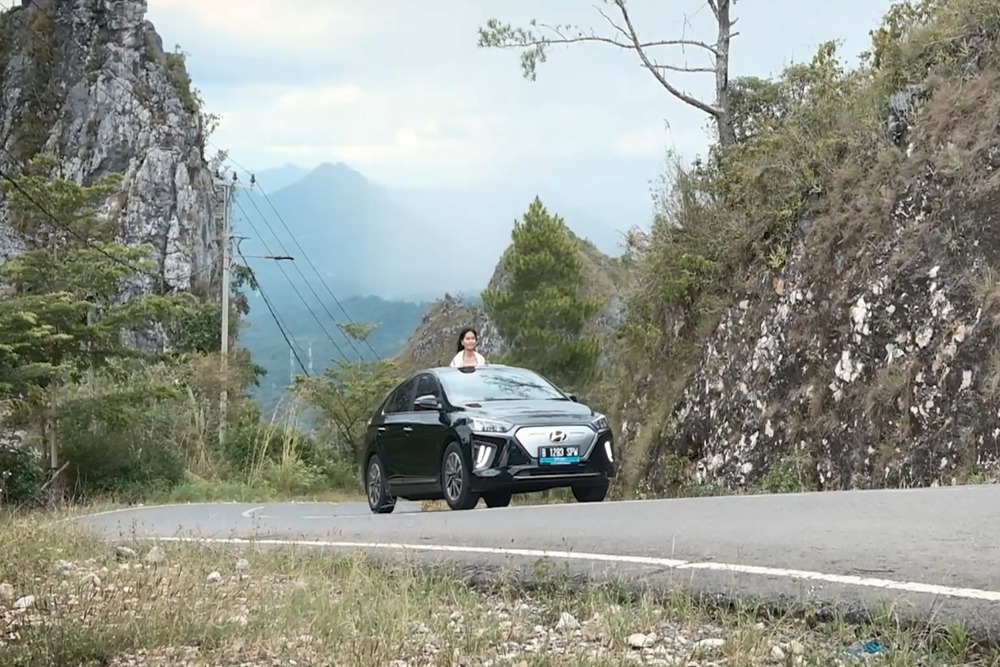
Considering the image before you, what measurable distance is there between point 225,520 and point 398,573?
879 centimetres

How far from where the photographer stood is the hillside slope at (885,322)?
12.0 metres

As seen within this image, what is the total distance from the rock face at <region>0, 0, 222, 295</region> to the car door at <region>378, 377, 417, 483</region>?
173ft

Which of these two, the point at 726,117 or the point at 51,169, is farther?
the point at 726,117

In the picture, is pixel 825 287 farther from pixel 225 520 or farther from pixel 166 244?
pixel 166 244

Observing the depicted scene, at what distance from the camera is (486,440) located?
35.8 ft

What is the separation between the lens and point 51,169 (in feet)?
74.9

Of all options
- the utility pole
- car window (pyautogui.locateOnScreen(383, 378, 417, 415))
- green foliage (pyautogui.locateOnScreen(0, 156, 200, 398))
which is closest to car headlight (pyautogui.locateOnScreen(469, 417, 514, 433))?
car window (pyautogui.locateOnScreen(383, 378, 417, 415))

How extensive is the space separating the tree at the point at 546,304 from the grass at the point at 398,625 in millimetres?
48961

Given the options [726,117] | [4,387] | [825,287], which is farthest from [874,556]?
[726,117]

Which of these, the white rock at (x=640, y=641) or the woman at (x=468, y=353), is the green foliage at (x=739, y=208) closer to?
the woman at (x=468, y=353)

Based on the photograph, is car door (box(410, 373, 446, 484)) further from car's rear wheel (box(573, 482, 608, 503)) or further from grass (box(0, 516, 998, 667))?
grass (box(0, 516, 998, 667))

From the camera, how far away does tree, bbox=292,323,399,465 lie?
1668 inches

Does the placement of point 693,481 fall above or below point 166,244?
below

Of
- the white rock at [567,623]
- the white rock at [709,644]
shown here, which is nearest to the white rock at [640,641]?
the white rock at [709,644]
